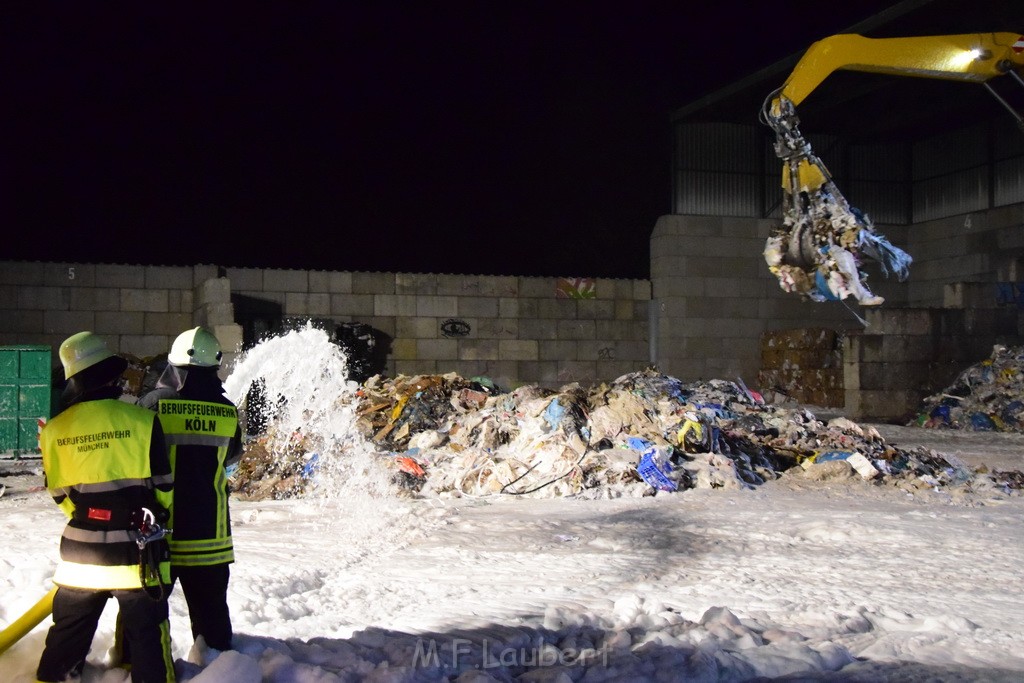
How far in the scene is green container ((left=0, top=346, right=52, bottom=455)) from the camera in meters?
12.5

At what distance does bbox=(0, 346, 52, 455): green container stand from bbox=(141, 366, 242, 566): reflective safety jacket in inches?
385

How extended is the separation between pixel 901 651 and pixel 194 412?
3.48 meters

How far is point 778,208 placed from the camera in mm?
23266

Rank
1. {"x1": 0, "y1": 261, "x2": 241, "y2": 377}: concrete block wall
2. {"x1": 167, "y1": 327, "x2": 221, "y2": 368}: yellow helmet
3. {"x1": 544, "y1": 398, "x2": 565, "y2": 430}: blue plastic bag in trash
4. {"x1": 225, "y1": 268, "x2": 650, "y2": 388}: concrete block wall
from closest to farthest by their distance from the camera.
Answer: {"x1": 167, "y1": 327, "x2": 221, "y2": 368}: yellow helmet → {"x1": 544, "y1": 398, "x2": 565, "y2": 430}: blue plastic bag in trash → {"x1": 0, "y1": 261, "x2": 241, "y2": 377}: concrete block wall → {"x1": 225, "y1": 268, "x2": 650, "y2": 388}: concrete block wall

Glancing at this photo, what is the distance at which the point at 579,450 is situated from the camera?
416 inches

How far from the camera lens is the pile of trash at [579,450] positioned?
33.0 feet

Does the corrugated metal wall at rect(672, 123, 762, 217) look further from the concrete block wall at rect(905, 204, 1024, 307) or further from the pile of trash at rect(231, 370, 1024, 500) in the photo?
the pile of trash at rect(231, 370, 1024, 500)

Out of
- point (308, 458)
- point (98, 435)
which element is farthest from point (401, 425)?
point (98, 435)

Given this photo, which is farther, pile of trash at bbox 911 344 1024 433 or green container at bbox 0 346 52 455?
pile of trash at bbox 911 344 1024 433

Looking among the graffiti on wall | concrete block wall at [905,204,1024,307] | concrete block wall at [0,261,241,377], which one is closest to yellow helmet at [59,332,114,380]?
concrete block wall at [0,261,241,377]

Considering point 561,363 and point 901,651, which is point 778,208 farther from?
point 901,651

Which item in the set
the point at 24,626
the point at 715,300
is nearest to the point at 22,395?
the point at 24,626

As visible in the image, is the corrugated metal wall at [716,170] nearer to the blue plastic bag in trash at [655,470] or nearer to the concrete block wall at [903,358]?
the concrete block wall at [903,358]

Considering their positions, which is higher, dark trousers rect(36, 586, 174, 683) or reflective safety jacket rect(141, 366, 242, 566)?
reflective safety jacket rect(141, 366, 242, 566)
